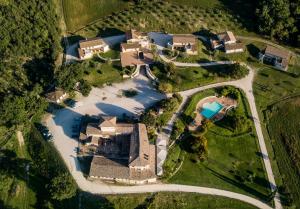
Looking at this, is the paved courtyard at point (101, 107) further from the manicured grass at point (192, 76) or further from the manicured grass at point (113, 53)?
the manicured grass at point (113, 53)

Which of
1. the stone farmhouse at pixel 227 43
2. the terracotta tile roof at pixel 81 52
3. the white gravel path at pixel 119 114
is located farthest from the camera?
the stone farmhouse at pixel 227 43

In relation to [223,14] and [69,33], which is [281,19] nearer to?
[223,14]

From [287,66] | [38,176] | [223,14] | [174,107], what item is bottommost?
[38,176]

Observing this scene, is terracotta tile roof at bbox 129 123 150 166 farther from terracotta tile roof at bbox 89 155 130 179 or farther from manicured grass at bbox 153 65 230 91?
manicured grass at bbox 153 65 230 91

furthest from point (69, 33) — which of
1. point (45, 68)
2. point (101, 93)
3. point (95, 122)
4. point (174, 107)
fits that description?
point (174, 107)

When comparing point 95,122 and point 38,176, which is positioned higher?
point 95,122

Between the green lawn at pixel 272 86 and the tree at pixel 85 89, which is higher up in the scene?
A: the green lawn at pixel 272 86

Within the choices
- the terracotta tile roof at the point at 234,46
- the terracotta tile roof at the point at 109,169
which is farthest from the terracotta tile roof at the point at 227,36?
the terracotta tile roof at the point at 109,169

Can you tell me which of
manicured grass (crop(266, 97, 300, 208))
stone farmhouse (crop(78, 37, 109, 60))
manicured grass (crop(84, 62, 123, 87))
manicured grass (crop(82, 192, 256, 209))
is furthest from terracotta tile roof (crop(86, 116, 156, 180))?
manicured grass (crop(266, 97, 300, 208))
